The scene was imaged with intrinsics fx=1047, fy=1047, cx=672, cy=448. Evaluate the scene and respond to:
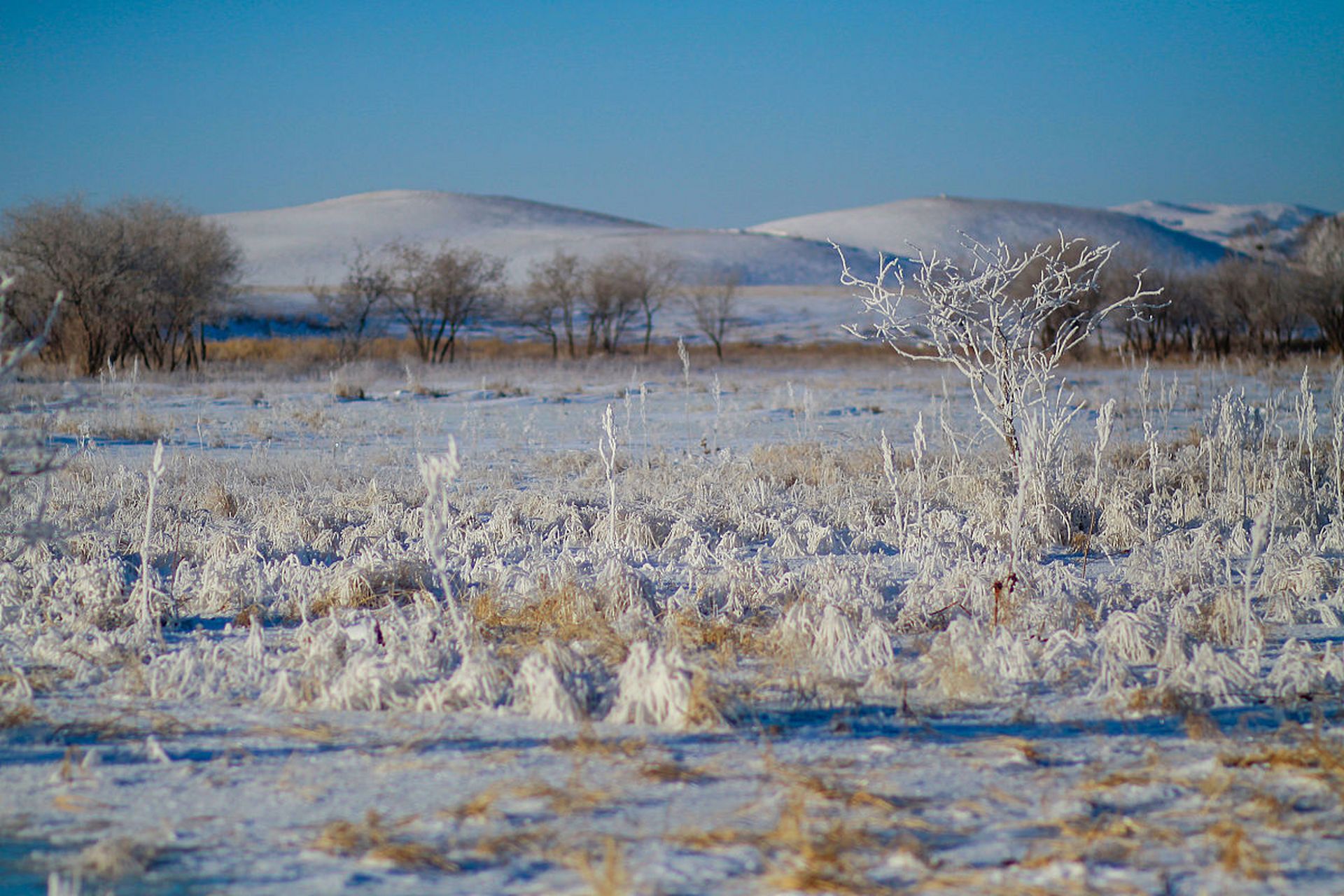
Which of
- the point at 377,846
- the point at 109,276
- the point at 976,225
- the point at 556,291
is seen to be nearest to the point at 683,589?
the point at 377,846

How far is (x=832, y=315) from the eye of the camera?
6269 cm

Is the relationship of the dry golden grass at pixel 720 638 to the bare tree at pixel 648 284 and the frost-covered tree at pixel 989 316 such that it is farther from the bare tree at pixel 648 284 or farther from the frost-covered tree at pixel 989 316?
the bare tree at pixel 648 284

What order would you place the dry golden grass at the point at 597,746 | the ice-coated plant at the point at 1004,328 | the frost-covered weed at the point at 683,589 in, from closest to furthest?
the dry golden grass at the point at 597,746, the frost-covered weed at the point at 683,589, the ice-coated plant at the point at 1004,328

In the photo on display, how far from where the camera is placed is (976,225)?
112938 millimetres

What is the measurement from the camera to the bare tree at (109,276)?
24.2 metres

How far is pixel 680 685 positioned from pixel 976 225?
116813mm

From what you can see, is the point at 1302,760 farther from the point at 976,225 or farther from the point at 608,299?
the point at 976,225

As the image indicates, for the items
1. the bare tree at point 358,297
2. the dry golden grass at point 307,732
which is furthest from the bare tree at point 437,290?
the dry golden grass at point 307,732

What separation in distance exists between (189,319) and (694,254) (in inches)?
2623

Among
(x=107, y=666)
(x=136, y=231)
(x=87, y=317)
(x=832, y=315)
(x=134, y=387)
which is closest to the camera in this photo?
(x=107, y=666)

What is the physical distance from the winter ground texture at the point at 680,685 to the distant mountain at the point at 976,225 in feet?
313

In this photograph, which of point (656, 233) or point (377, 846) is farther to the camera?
point (656, 233)

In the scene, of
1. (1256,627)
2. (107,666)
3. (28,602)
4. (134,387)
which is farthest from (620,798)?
(134,387)

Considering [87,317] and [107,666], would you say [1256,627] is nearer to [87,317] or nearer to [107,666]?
[107,666]
